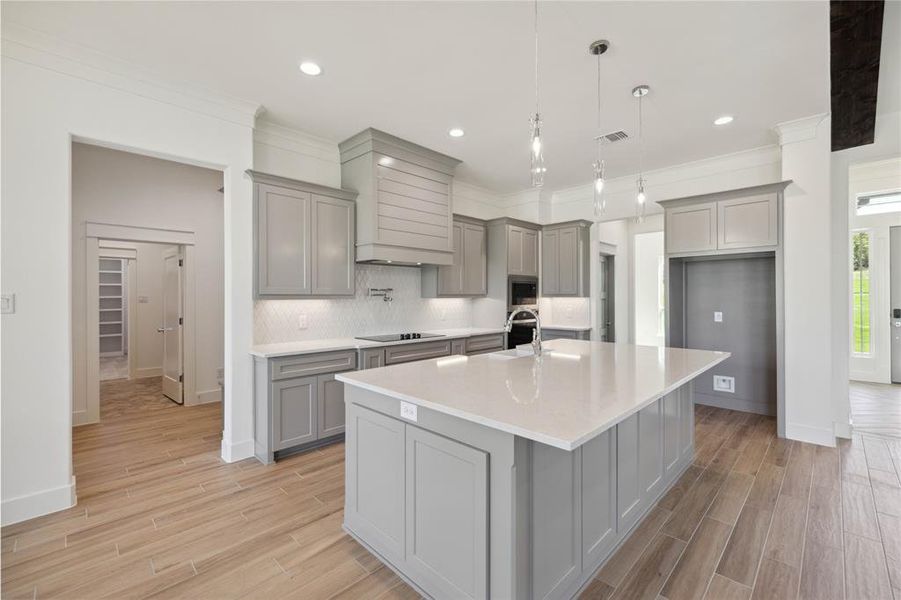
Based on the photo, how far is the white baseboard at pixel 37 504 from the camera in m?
2.40

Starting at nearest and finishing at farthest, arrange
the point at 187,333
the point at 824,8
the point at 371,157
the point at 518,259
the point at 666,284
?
the point at 824,8, the point at 371,157, the point at 666,284, the point at 187,333, the point at 518,259

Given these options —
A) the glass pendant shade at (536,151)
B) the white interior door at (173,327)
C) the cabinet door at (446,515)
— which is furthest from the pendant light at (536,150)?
the white interior door at (173,327)

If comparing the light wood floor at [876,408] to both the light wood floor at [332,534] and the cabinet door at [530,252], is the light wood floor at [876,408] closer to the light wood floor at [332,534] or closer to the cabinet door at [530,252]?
the light wood floor at [332,534]

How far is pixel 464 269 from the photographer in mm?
5305

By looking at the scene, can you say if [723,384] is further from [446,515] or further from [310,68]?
[310,68]

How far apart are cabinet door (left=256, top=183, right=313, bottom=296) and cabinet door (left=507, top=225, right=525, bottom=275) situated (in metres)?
2.76

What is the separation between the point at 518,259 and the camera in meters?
5.64

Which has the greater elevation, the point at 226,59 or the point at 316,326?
the point at 226,59

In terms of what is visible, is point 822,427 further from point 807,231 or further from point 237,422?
point 237,422

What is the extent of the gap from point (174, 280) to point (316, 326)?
276cm

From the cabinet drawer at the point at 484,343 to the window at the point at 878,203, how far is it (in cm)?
540

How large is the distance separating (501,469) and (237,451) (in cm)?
278

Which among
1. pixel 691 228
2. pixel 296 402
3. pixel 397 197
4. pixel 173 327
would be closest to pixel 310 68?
pixel 397 197

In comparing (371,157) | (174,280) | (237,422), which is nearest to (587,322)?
(371,157)
